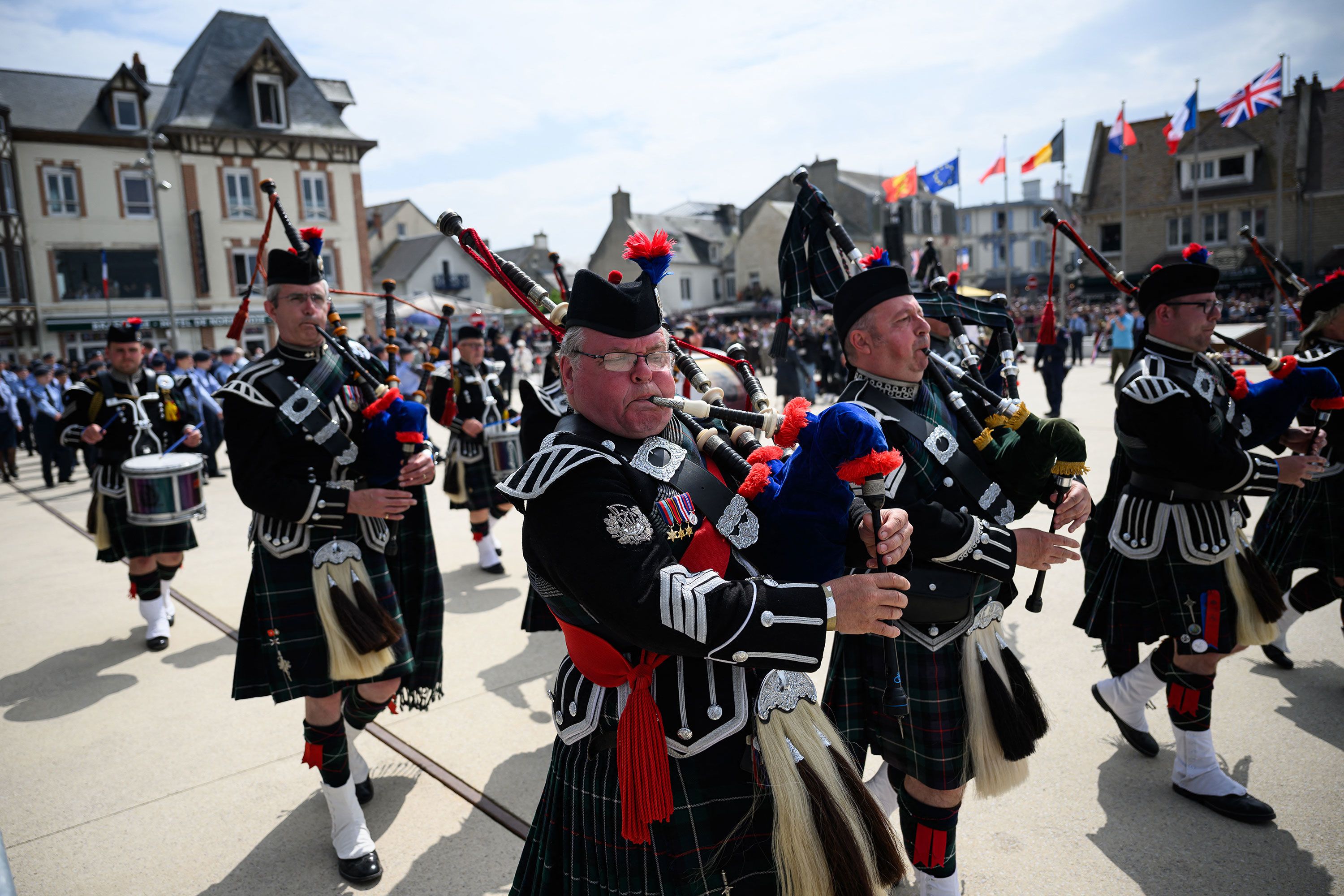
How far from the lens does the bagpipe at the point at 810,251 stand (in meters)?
2.80

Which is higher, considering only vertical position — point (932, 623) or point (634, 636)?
point (634, 636)

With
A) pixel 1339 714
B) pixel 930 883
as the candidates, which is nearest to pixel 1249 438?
pixel 1339 714

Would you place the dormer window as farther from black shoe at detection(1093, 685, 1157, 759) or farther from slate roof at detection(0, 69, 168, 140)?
black shoe at detection(1093, 685, 1157, 759)

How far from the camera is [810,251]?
2979 millimetres

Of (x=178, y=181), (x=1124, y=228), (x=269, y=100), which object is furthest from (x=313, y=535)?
(x=1124, y=228)

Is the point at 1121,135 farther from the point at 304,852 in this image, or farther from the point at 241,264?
the point at 241,264

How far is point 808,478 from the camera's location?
165cm

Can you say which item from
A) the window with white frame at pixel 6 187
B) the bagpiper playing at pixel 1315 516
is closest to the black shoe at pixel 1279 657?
the bagpiper playing at pixel 1315 516

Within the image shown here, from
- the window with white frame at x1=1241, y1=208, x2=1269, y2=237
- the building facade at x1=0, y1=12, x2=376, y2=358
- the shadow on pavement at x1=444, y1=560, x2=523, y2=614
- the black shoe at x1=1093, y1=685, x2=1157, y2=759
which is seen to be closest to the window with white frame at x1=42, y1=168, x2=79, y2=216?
the building facade at x1=0, y1=12, x2=376, y2=358

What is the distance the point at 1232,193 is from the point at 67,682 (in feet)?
124

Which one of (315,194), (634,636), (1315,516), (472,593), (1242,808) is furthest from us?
(315,194)

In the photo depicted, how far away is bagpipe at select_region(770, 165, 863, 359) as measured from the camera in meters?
2.80

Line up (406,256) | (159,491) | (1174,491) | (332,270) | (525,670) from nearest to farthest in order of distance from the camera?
(1174,491), (525,670), (159,491), (332,270), (406,256)

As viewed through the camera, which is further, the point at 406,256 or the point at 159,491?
the point at 406,256
